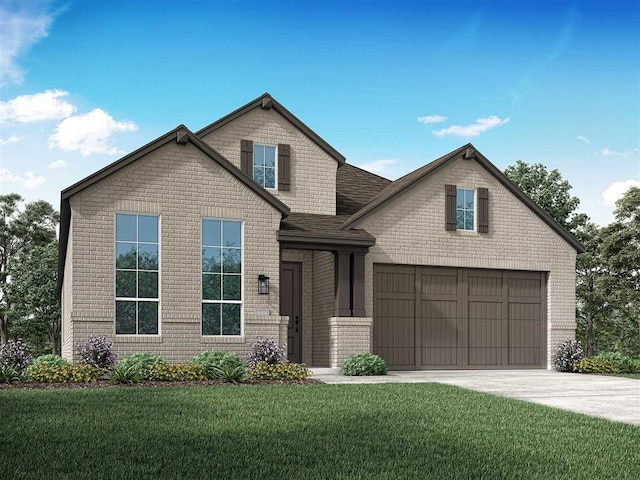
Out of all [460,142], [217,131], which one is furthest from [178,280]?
[460,142]

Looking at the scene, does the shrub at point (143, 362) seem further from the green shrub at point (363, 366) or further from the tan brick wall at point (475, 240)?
the tan brick wall at point (475, 240)

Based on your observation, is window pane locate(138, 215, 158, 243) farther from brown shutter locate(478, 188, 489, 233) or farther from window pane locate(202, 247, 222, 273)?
brown shutter locate(478, 188, 489, 233)

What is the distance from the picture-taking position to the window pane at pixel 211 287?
1808 cm

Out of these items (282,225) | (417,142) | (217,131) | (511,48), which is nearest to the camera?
(282,225)

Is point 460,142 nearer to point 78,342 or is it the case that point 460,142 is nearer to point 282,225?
point 282,225

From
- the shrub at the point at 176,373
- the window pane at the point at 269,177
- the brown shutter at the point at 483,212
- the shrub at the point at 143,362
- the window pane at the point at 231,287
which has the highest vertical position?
the window pane at the point at 269,177

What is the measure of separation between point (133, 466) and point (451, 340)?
1464 cm

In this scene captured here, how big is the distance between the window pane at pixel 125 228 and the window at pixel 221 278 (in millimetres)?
1597

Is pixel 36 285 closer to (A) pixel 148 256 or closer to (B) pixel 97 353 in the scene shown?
(A) pixel 148 256

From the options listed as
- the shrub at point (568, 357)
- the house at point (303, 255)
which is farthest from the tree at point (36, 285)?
the shrub at point (568, 357)

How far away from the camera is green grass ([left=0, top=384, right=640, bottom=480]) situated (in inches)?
301

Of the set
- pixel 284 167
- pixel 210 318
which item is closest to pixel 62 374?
pixel 210 318

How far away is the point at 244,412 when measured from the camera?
1102 centimetres

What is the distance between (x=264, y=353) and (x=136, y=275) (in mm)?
3279
